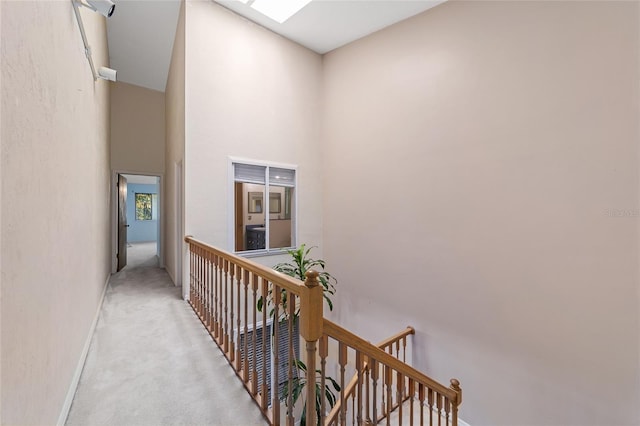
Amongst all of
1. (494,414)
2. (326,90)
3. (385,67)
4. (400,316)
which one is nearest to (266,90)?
(326,90)

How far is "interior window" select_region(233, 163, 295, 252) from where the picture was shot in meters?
3.66

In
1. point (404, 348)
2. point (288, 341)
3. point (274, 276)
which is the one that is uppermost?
point (274, 276)

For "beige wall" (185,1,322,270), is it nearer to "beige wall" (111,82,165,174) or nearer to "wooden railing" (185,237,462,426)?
"wooden railing" (185,237,462,426)

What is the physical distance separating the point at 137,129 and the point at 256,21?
302 centimetres

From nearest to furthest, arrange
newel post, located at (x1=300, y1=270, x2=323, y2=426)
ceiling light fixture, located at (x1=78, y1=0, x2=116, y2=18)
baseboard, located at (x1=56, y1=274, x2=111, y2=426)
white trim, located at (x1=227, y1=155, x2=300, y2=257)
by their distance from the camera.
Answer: newel post, located at (x1=300, y1=270, x2=323, y2=426), baseboard, located at (x1=56, y1=274, x2=111, y2=426), ceiling light fixture, located at (x1=78, y1=0, x2=116, y2=18), white trim, located at (x1=227, y1=155, x2=300, y2=257)

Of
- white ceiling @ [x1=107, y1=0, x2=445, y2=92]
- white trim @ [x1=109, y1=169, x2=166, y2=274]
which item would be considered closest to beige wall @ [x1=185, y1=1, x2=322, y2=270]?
white ceiling @ [x1=107, y1=0, x2=445, y2=92]

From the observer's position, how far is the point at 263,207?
3.92 metres

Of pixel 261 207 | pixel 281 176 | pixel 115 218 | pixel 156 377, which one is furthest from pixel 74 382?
pixel 115 218

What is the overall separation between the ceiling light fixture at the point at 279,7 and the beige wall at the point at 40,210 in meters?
2.32

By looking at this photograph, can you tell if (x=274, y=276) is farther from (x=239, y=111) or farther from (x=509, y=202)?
(x=239, y=111)

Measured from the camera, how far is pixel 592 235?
2277 millimetres

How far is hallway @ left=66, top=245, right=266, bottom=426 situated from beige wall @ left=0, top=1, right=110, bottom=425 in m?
0.18

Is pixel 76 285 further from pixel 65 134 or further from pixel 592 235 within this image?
pixel 592 235

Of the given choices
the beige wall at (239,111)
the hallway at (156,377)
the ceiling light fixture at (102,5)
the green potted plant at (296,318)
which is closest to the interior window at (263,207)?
the beige wall at (239,111)
